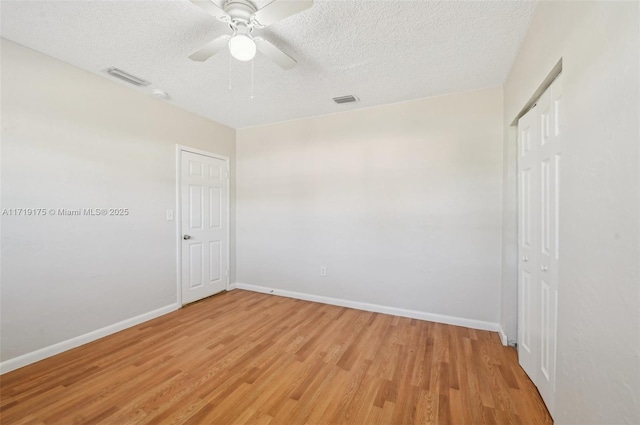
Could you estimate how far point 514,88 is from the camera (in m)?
2.29

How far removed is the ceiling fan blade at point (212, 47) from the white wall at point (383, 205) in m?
1.99

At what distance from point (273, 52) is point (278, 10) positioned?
0.38 meters

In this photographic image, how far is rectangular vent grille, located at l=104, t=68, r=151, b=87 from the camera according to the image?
2488 millimetres

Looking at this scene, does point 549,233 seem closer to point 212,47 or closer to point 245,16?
point 245,16

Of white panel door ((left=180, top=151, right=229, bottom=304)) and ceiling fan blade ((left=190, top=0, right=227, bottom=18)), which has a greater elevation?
ceiling fan blade ((left=190, top=0, right=227, bottom=18))

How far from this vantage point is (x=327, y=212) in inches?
142

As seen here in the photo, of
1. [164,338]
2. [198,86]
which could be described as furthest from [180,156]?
[164,338]

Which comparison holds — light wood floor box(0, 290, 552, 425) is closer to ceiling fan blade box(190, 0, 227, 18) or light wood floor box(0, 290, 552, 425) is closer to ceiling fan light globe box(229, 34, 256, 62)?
ceiling fan light globe box(229, 34, 256, 62)

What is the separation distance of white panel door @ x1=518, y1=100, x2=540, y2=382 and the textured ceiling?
2.44 feet

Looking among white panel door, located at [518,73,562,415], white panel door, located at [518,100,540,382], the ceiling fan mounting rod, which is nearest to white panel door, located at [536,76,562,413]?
white panel door, located at [518,73,562,415]

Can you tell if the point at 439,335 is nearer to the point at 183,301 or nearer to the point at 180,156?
the point at 183,301

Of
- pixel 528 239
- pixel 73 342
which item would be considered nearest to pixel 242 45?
pixel 528 239

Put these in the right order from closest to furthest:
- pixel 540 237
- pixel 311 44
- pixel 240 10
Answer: pixel 240 10, pixel 540 237, pixel 311 44

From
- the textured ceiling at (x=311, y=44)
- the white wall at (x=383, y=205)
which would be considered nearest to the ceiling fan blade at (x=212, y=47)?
the textured ceiling at (x=311, y=44)
